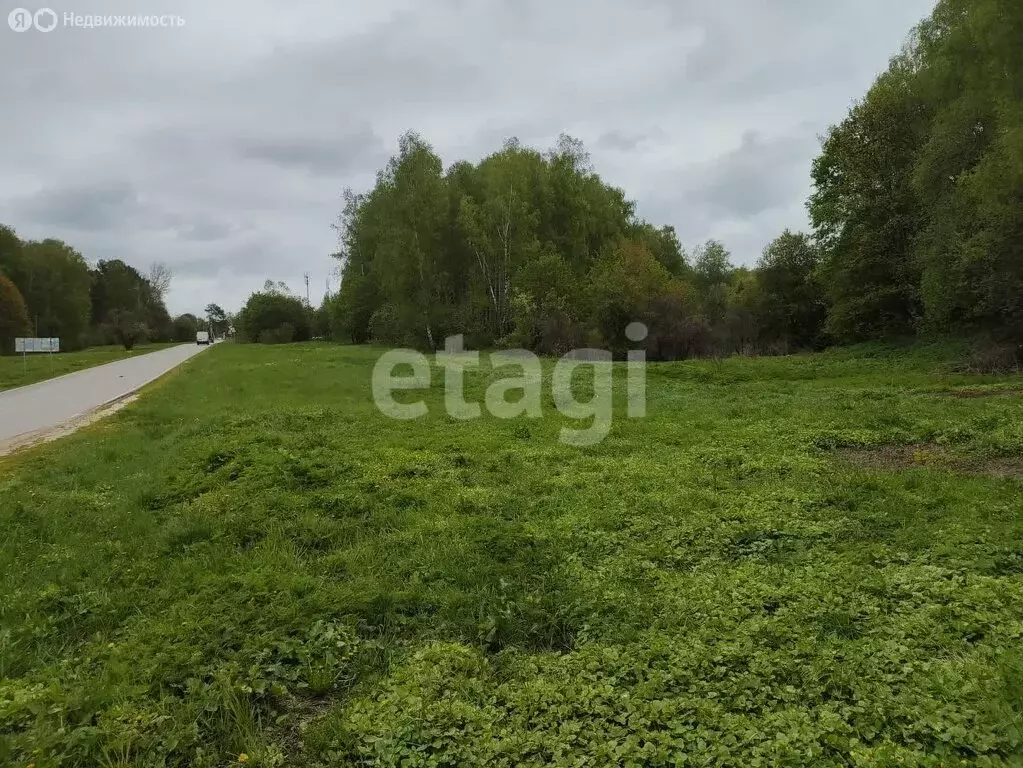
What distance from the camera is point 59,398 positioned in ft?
57.0

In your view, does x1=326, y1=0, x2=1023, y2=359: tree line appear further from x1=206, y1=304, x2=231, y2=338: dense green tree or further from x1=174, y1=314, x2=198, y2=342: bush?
x1=206, y1=304, x2=231, y2=338: dense green tree

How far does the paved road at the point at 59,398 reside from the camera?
42.6ft

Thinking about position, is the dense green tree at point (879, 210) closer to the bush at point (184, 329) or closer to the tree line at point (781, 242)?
the tree line at point (781, 242)

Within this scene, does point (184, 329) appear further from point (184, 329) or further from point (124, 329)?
point (124, 329)

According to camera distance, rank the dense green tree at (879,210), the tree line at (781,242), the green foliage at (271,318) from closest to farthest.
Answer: the tree line at (781,242), the dense green tree at (879,210), the green foliage at (271,318)

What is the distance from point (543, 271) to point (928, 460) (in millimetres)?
27799

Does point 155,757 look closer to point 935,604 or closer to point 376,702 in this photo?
point 376,702

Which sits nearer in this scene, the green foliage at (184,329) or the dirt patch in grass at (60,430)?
the dirt patch in grass at (60,430)

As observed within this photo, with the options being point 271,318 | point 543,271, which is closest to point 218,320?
point 271,318

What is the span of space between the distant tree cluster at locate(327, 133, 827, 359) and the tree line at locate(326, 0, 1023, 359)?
12cm

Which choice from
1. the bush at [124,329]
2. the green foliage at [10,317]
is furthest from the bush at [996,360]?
the bush at [124,329]

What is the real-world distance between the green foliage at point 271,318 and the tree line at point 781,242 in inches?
915

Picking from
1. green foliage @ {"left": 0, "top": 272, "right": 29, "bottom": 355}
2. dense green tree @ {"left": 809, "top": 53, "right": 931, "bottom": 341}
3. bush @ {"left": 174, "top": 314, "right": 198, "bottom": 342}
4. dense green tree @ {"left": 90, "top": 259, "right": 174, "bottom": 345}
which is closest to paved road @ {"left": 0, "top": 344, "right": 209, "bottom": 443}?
dense green tree @ {"left": 809, "top": 53, "right": 931, "bottom": 341}

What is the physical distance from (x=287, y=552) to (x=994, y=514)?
662 centimetres
